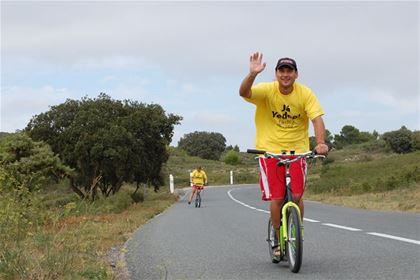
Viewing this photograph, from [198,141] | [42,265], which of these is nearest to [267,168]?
[42,265]

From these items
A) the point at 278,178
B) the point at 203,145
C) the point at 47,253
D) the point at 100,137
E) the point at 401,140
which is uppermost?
the point at 203,145

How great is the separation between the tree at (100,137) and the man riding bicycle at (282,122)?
61.0 ft

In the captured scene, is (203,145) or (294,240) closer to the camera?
(294,240)

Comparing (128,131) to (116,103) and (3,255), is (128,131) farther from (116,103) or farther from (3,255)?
(3,255)

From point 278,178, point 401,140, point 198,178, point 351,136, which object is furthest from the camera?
point 351,136

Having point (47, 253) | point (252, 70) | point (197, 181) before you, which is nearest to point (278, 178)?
point (252, 70)

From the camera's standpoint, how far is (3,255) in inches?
212

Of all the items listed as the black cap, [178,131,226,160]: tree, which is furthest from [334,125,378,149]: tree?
the black cap

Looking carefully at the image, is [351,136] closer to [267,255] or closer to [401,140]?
[401,140]

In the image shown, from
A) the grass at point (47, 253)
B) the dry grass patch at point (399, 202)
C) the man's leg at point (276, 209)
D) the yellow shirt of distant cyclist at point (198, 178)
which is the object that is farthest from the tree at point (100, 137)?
the man's leg at point (276, 209)

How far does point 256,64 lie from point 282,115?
712 mm

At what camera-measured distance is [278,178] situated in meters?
5.81

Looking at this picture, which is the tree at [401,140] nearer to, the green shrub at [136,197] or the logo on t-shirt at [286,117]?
the green shrub at [136,197]

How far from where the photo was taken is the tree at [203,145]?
144125 millimetres
